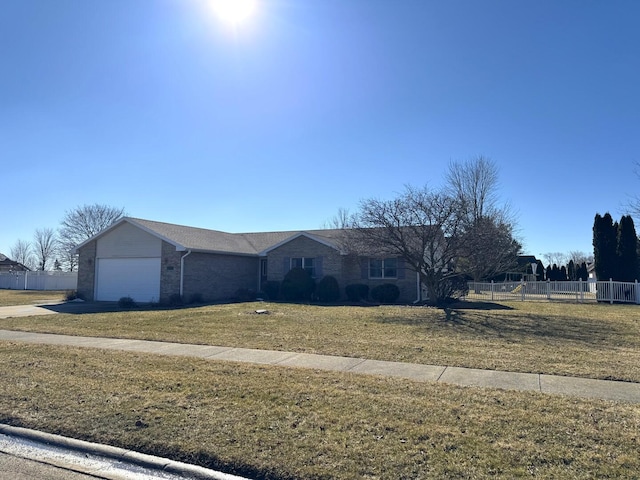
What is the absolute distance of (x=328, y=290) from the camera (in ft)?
80.7

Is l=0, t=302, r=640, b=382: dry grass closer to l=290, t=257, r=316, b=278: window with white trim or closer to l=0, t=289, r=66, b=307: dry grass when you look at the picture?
l=290, t=257, r=316, b=278: window with white trim

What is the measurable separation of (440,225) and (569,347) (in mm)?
10193

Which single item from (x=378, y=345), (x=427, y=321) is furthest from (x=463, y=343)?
(x=427, y=321)

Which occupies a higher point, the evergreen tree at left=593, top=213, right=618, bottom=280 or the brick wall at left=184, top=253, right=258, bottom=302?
the evergreen tree at left=593, top=213, right=618, bottom=280

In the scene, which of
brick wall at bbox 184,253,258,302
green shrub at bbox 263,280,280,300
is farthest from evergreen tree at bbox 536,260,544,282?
green shrub at bbox 263,280,280,300

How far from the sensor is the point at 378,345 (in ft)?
34.1

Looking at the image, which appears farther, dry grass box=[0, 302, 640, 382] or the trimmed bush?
the trimmed bush

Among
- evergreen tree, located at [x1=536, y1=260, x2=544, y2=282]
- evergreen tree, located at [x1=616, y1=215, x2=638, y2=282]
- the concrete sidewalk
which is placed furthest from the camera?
evergreen tree, located at [x1=536, y1=260, x2=544, y2=282]

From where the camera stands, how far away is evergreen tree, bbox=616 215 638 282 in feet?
93.6

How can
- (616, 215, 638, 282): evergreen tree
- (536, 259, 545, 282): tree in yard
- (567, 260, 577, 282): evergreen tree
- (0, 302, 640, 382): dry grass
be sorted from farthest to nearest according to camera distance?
1. (536, 259, 545, 282): tree in yard
2. (567, 260, 577, 282): evergreen tree
3. (616, 215, 638, 282): evergreen tree
4. (0, 302, 640, 382): dry grass

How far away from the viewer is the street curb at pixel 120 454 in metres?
4.28

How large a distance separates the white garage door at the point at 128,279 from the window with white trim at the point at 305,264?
7.21 m

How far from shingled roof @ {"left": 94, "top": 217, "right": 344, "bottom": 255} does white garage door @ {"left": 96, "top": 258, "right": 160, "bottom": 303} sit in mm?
1692

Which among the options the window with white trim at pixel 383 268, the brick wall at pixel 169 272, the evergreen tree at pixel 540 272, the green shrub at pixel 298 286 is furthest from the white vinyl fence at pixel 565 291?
the evergreen tree at pixel 540 272
